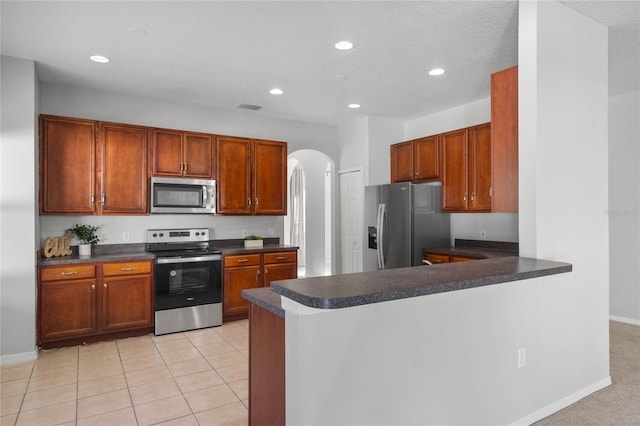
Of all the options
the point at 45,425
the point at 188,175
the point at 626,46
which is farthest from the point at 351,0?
the point at 45,425

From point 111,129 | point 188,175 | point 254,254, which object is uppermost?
point 111,129

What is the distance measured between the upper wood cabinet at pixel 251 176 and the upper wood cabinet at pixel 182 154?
5.5 inches

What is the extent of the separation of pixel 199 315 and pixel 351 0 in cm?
356

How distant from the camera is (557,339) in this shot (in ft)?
8.54

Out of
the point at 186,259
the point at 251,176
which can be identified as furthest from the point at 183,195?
the point at 251,176

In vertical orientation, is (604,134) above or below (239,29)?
below

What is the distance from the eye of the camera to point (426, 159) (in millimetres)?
5164

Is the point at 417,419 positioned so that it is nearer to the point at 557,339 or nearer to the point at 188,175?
the point at 557,339

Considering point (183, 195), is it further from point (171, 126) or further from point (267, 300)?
point (267, 300)

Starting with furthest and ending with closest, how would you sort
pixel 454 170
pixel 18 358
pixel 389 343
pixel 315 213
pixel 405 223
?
pixel 315 213, pixel 405 223, pixel 454 170, pixel 18 358, pixel 389 343

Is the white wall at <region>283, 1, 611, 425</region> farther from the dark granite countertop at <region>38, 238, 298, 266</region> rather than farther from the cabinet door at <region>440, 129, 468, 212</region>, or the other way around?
the dark granite countertop at <region>38, 238, 298, 266</region>

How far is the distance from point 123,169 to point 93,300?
141 cm

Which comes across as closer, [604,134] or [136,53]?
[604,134]

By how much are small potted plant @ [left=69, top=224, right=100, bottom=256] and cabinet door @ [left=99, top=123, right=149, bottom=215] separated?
1.09 feet
